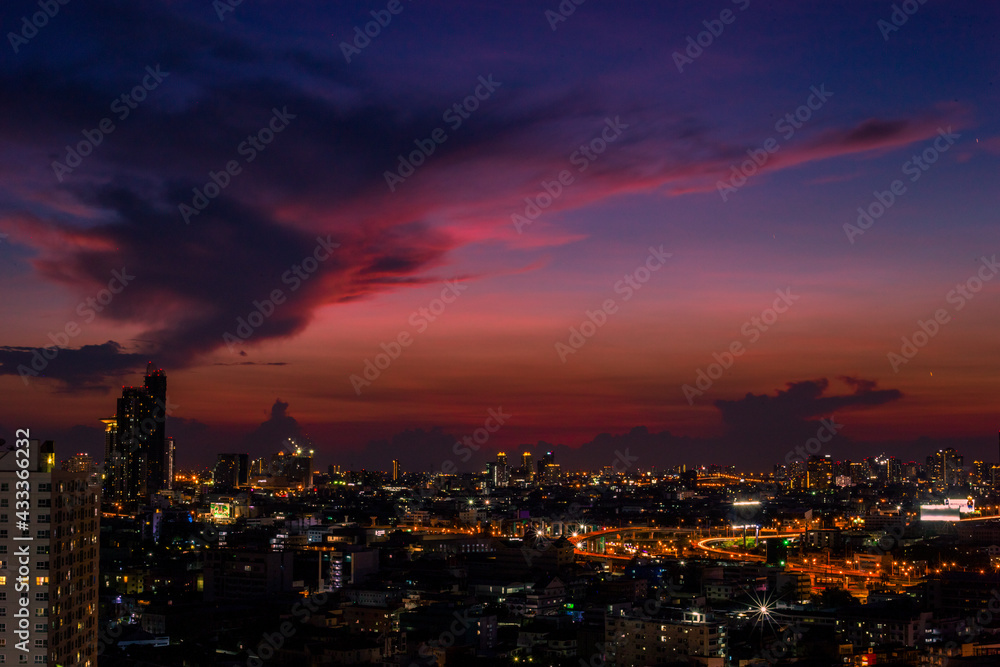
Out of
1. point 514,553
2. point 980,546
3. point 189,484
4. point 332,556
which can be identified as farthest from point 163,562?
point 189,484

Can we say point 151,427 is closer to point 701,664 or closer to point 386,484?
point 386,484

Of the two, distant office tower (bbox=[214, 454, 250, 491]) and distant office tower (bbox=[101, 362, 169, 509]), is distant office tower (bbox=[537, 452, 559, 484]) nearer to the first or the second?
distant office tower (bbox=[214, 454, 250, 491])

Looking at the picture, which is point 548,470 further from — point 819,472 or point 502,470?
point 819,472

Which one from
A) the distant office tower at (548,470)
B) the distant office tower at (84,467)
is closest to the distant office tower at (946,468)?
the distant office tower at (548,470)

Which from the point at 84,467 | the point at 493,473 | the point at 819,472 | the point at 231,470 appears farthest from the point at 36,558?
the point at 493,473

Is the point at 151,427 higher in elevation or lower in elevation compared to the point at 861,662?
higher

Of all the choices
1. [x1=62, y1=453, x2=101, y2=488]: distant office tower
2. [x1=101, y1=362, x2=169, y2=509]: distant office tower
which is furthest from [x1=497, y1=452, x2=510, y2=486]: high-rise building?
[x1=62, y1=453, x2=101, y2=488]: distant office tower
